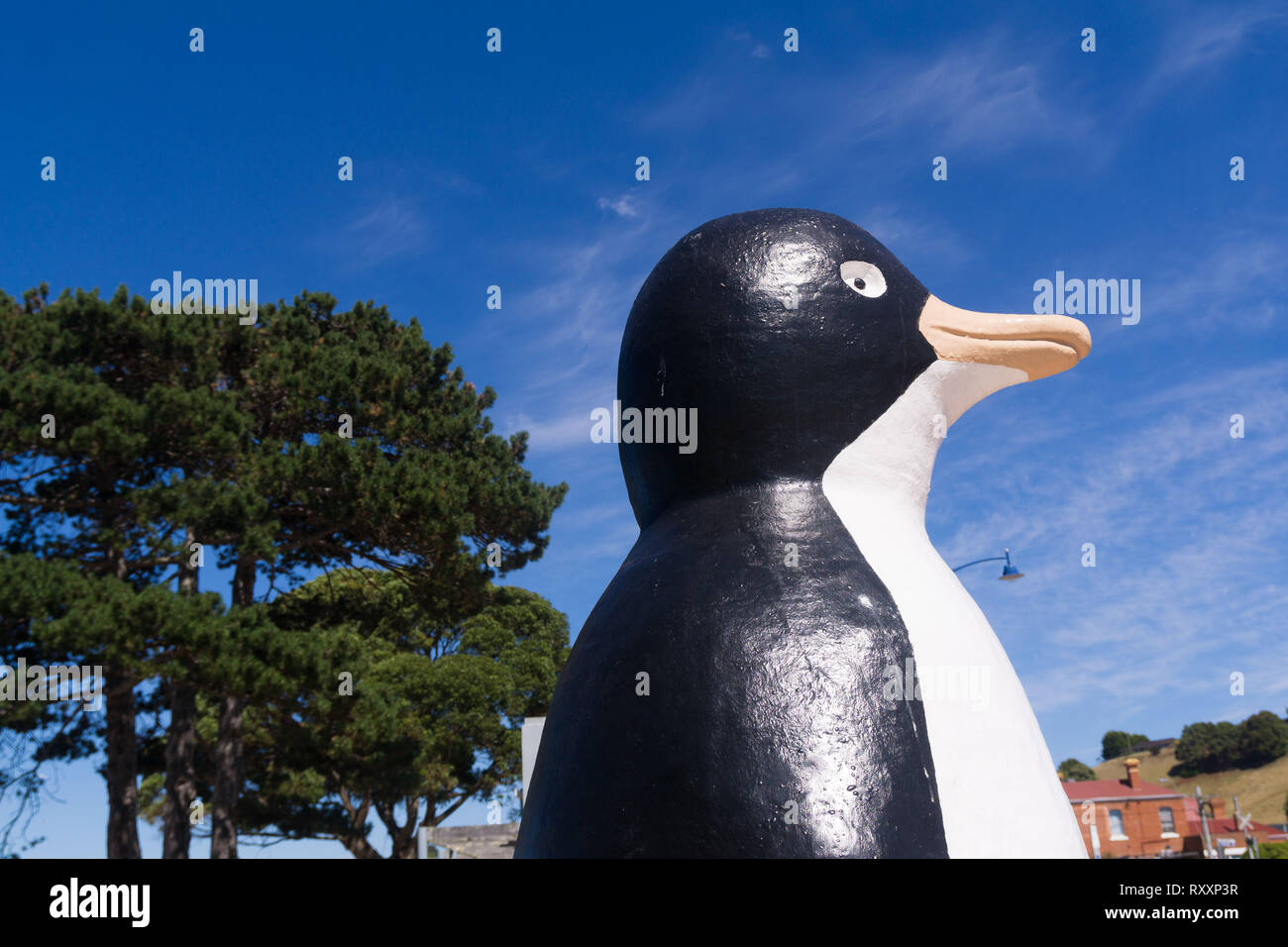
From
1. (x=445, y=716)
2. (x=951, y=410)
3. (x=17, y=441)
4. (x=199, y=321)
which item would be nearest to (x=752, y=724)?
(x=951, y=410)

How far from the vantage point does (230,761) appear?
1636 centimetres

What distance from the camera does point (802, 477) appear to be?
357 cm

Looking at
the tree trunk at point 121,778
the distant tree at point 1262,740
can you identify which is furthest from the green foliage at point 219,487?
the distant tree at point 1262,740

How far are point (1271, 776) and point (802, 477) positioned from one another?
238ft

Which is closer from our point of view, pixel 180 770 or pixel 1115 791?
pixel 180 770

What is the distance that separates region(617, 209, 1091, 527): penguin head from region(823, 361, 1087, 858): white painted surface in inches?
5.1

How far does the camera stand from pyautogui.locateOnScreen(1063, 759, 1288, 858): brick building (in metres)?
43.5

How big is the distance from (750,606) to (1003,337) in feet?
5.93

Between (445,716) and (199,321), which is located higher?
(199,321)

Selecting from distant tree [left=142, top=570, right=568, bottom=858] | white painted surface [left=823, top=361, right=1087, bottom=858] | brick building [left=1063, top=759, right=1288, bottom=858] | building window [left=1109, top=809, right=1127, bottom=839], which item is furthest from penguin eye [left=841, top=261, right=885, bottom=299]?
building window [left=1109, top=809, right=1127, bottom=839]

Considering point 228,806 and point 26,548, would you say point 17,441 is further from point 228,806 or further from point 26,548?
point 228,806

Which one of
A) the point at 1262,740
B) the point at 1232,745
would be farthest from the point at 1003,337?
the point at 1232,745

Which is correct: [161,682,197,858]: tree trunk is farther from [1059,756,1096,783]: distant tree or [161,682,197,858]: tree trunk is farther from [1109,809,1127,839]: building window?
[1059,756,1096,783]: distant tree

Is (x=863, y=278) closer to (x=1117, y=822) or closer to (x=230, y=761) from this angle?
(x=230, y=761)
